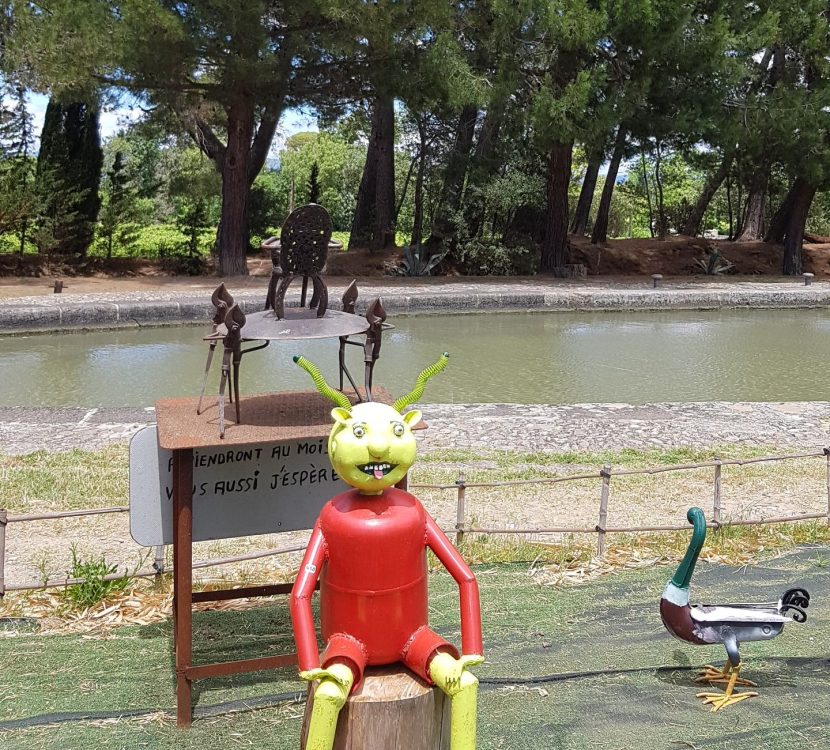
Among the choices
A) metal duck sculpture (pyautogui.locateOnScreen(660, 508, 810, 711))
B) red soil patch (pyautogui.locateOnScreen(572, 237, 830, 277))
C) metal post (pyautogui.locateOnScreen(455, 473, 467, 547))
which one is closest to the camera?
metal duck sculpture (pyautogui.locateOnScreen(660, 508, 810, 711))

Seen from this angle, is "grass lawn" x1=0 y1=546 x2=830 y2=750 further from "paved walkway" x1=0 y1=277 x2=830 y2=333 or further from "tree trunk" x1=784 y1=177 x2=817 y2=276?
"tree trunk" x1=784 y1=177 x2=817 y2=276

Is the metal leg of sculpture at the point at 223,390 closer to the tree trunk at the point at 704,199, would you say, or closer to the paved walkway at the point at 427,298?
the paved walkway at the point at 427,298

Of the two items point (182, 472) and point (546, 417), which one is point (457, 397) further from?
point (182, 472)

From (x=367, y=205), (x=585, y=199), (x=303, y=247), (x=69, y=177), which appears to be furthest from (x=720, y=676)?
(x=585, y=199)

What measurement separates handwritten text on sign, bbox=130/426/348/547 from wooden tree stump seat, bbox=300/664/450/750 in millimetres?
1457

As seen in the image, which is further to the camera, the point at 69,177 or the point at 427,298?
the point at 69,177

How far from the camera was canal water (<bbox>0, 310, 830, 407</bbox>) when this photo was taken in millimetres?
11891

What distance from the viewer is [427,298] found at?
A: 18641mm

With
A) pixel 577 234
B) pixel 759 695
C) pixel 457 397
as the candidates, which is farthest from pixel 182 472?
pixel 577 234

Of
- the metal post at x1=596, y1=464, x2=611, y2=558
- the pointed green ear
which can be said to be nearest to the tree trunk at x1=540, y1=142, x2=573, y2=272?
the metal post at x1=596, y1=464, x2=611, y2=558

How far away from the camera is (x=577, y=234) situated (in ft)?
93.9

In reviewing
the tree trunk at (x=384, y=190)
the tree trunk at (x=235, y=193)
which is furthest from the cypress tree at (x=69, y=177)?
the tree trunk at (x=384, y=190)

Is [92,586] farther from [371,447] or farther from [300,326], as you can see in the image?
[371,447]

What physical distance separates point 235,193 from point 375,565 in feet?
66.8
